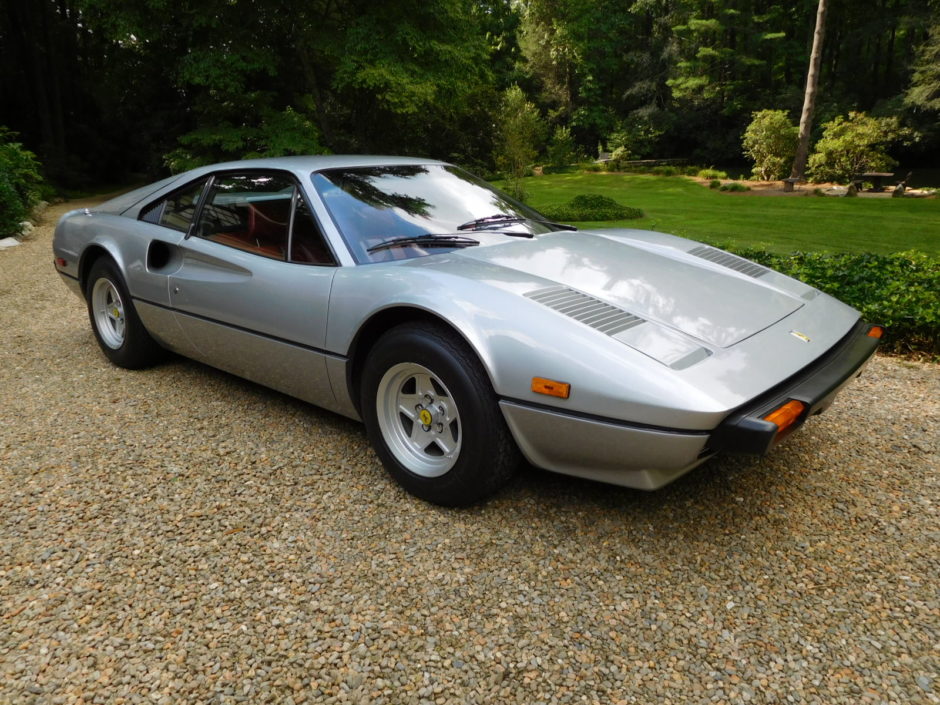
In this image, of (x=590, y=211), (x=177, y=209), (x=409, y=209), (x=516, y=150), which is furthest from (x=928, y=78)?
(x=177, y=209)

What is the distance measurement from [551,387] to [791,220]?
10.5m

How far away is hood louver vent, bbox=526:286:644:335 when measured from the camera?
2.21m

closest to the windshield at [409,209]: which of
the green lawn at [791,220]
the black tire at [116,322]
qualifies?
the black tire at [116,322]

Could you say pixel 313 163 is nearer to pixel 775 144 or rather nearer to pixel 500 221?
pixel 500 221

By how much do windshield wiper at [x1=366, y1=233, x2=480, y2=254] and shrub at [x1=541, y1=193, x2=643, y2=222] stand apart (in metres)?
8.29

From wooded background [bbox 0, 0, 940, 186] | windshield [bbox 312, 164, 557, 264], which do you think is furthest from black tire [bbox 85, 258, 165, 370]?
wooded background [bbox 0, 0, 940, 186]

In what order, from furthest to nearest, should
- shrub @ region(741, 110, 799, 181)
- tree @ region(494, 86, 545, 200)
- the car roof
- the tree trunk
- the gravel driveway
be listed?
shrub @ region(741, 110, 799, 181), the tree trunk, tree @ region(494, 86, 545, 200), the car roof, the gravel driveway

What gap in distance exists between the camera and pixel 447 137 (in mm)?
18094

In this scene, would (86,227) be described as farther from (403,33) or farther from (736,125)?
(736,125)

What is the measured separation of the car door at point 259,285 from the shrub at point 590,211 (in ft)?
26.9

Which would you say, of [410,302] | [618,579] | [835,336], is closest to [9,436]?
[410,302]

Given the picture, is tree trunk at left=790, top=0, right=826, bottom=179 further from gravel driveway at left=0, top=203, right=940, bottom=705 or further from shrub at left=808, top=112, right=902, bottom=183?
gravel driveway at left=0, top=203, right=940, bottom=705

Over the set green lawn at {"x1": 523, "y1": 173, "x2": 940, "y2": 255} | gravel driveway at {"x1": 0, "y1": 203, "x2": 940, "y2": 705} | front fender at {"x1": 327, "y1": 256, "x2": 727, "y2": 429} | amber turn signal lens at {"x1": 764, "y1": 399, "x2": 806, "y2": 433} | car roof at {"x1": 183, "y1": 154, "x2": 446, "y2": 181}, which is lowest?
gravel driveway at {"x1": 0, "y1": 203, "x2": 940, "y2": 705}

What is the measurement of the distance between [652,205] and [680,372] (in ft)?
41.7
